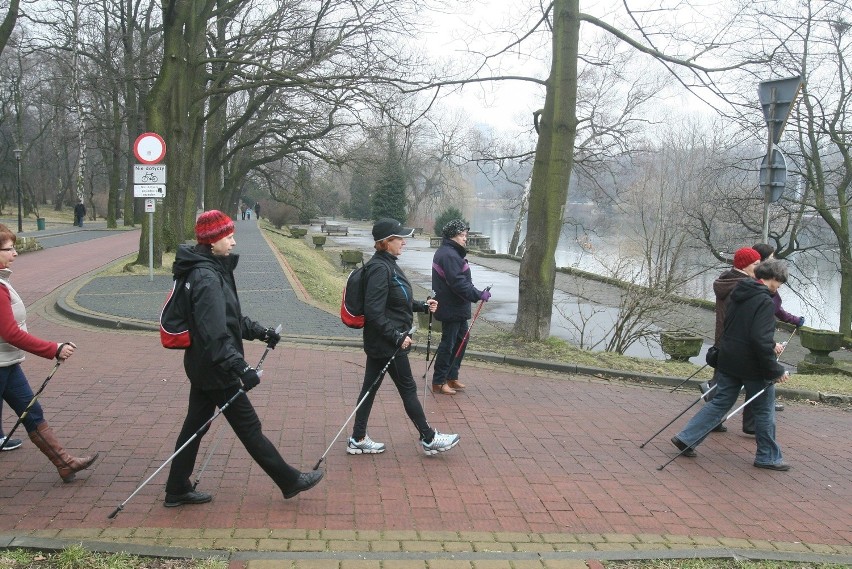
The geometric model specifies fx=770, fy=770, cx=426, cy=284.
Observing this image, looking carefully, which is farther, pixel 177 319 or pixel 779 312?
pixel 779 312

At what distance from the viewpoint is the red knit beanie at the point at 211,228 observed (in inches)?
180

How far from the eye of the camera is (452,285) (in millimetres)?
7676

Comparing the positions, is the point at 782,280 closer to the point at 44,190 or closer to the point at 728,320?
the point at 728,320

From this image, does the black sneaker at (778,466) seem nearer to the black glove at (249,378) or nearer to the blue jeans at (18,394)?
the black glove at (249,378)

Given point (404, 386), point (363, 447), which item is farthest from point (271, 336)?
point (363, 447)

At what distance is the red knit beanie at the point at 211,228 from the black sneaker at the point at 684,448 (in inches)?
156

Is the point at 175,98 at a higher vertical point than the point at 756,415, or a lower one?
higher

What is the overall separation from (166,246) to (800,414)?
16286 mm

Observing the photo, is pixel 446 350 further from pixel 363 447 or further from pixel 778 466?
pixel 778 466

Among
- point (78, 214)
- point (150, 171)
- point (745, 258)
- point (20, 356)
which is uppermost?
point (150, 171)

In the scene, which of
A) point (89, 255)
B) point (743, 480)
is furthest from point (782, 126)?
point (89, 255)

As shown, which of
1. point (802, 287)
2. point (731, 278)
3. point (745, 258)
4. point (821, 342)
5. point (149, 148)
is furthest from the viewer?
point (802, 287)

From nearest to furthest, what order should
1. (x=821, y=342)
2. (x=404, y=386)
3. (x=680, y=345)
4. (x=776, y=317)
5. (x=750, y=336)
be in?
(x=404, y=386) < (x=750, y=336) < (x=776, y=317) < (x=680, y=345) < (x=821, y=342)

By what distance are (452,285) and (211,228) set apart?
11.4 ft
